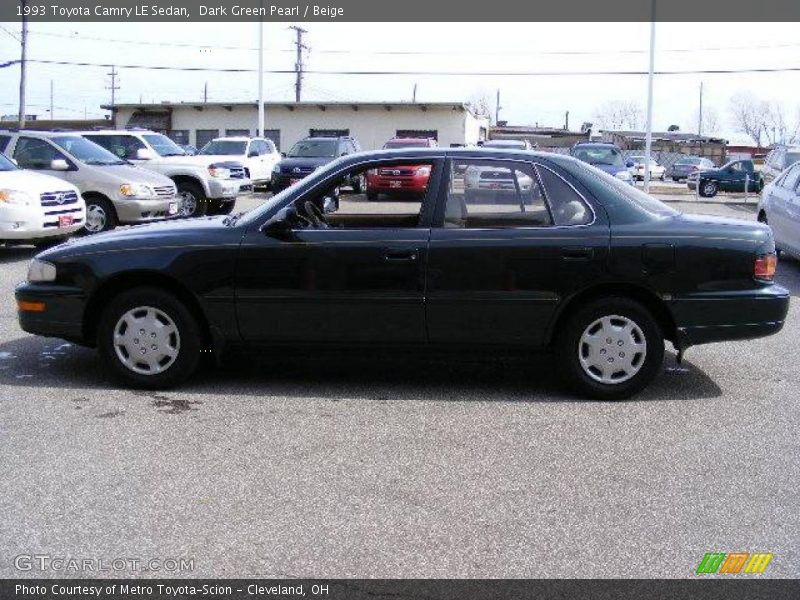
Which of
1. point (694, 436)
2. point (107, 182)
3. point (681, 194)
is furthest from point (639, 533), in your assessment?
point (681, 194)

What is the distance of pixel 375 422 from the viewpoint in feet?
17.9

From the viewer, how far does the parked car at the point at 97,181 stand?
13.9 m

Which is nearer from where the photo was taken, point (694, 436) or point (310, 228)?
point (694, 436)

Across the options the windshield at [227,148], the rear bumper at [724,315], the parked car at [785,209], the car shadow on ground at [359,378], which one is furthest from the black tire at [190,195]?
the rear bumper at [724,315]

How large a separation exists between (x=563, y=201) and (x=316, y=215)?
5.27 ft

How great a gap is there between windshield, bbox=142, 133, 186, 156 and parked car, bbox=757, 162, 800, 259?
11.4m

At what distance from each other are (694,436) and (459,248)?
1.79m

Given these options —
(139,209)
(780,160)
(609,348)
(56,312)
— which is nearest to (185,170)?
(139,209)

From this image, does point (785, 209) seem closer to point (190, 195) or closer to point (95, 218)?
point (95, 218)

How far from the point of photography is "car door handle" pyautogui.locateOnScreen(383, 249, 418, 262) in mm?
5852

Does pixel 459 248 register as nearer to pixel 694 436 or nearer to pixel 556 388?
pixel 556 388

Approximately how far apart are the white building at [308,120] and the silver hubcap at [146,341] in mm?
42822

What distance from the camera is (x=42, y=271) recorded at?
6207mm

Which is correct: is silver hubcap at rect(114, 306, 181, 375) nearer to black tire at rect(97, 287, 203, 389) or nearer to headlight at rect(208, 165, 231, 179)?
black tire at rect(97, 287, 203, 389)
